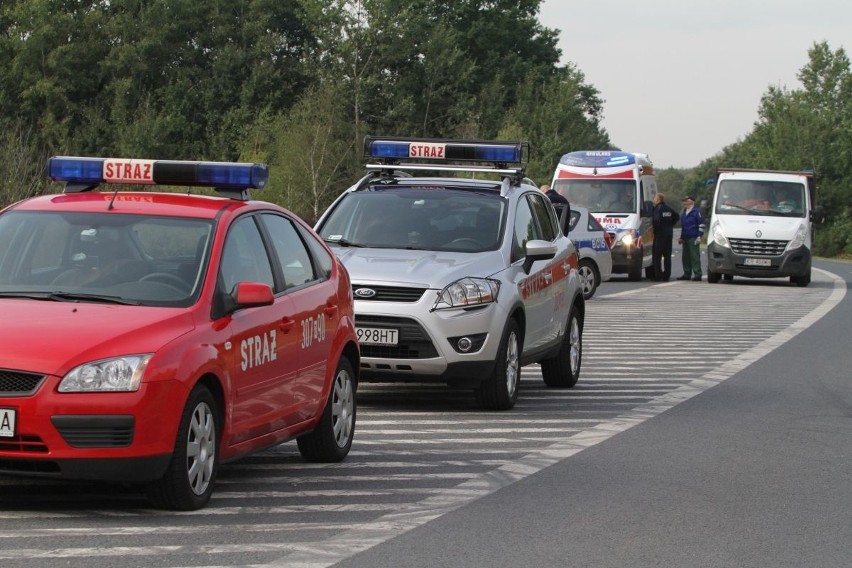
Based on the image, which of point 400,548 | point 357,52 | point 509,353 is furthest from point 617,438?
point 357,52

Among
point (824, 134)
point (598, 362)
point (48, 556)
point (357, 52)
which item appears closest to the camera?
point (48, 556)

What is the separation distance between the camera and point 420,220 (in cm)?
1294

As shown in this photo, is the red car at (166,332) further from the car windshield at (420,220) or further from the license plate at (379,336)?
the car windshield at (420,220)

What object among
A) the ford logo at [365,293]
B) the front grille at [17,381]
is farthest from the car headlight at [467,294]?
the front grille at [17,381]

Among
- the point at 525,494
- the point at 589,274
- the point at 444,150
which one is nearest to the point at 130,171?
the point at 525,494

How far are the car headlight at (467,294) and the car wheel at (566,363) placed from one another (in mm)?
2017

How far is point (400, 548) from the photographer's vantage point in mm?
6750

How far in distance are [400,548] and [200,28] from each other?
90544 millimetres

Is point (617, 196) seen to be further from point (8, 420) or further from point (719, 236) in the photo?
point (8, 420)

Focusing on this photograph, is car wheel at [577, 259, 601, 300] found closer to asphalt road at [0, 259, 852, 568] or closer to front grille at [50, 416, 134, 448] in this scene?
asphalt road at [0, 259, 852, 568]

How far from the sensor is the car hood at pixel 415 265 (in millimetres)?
11656

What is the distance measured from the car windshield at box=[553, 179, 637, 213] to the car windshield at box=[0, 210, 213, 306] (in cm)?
2616

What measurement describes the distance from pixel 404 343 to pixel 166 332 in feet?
14.8

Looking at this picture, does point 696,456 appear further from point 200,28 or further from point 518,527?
point 200,28
